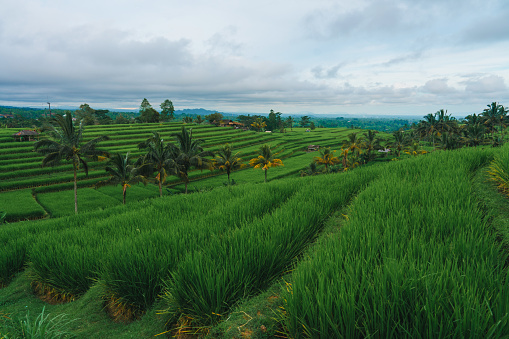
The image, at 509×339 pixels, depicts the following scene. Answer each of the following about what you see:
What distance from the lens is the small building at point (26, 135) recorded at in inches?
1676

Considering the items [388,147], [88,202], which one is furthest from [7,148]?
[388,147]

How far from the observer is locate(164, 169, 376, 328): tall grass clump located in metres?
2.92

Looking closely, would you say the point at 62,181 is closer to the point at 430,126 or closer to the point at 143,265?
the point at 143,265

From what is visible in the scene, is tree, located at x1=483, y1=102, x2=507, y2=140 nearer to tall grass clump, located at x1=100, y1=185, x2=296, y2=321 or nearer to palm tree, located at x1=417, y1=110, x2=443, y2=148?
palm tree, located at x1=417, y1=110, x2=443, y2=148

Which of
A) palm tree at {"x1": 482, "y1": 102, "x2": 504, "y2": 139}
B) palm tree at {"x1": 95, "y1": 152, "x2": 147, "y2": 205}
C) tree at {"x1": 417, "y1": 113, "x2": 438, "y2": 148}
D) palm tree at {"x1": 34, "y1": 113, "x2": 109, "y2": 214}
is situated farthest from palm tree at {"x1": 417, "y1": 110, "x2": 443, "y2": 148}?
palm tree at {"x1": 34, "y1": 113, "x2": 109, "y2": 214}

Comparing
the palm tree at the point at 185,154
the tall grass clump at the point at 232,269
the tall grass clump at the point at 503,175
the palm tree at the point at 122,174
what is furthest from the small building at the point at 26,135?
the tall grass clump at the point at 503,175

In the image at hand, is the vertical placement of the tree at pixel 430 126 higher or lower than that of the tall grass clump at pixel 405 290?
higher

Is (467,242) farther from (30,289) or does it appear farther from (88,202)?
(88,202)

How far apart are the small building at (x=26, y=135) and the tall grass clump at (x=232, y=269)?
5390 cm

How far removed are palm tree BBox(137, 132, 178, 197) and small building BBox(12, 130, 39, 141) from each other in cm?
3251

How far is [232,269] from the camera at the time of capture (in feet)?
10.4

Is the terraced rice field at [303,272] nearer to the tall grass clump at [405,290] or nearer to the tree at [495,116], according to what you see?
the tall grass clump at [405,290]

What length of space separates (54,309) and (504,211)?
7.44 meters

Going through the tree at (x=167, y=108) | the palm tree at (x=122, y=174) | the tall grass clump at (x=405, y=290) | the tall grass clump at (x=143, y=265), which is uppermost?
the tree at (x=167, y=108)
